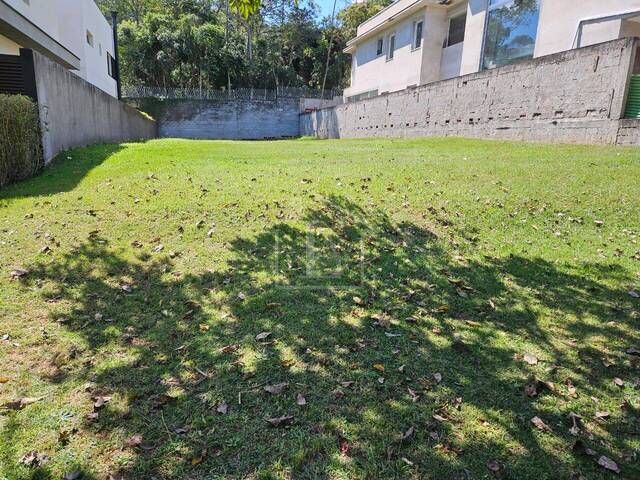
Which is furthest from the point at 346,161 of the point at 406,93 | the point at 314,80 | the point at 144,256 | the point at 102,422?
the point at 314,80

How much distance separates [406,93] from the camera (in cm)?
1764

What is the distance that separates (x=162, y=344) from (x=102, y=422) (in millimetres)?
831

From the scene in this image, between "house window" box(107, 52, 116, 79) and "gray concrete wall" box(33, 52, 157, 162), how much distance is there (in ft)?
36.8

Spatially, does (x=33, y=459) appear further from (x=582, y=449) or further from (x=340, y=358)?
(x=582, y=449)

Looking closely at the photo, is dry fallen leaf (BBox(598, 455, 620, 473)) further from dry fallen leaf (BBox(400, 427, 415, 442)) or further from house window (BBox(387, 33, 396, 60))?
house window (BBox(387, 33, 396, 60))

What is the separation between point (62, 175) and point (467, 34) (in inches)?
689

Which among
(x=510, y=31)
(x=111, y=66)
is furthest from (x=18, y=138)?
(x=111, y=66)

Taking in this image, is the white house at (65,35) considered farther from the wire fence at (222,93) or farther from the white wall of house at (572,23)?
the white wall of house at (572,23)

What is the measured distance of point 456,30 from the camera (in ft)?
70.4

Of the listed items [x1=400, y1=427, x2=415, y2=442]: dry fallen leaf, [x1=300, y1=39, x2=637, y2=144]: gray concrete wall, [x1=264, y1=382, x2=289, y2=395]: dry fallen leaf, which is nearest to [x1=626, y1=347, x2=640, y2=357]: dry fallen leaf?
[x1=400, y1=427, x2=415, y2=442]: dry fallen leaf

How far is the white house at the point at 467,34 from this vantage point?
13.0 meters

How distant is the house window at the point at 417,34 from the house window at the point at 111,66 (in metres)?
17.7

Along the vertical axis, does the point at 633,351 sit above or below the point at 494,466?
above

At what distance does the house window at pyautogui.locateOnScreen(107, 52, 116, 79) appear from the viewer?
25.2 meters
